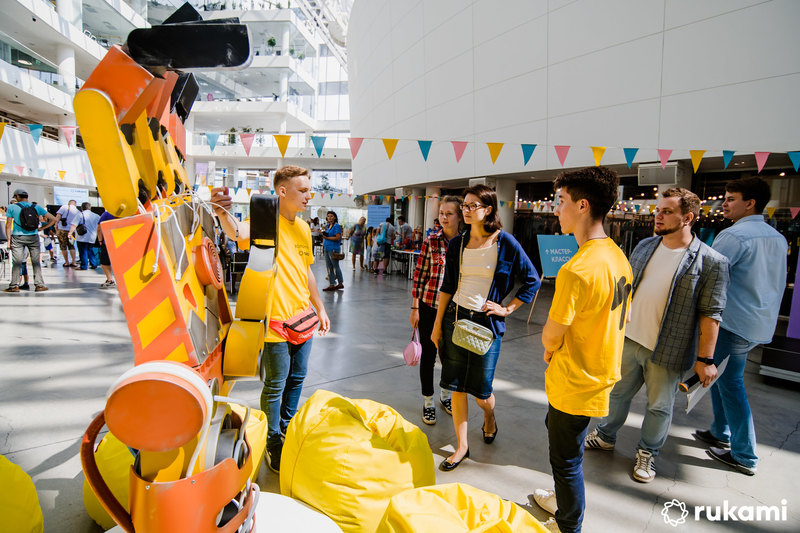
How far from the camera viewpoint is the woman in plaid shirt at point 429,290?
2951 millimetres

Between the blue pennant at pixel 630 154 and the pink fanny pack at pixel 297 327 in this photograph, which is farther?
the blue pennant at pixel 630 154

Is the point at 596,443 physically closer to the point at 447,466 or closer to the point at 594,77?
the point at 447,466

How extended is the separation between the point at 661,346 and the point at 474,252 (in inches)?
51.2

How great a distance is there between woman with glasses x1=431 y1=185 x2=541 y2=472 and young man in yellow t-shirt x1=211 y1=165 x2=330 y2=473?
888mm

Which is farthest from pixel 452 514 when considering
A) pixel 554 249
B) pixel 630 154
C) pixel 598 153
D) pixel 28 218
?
pixel 28 218

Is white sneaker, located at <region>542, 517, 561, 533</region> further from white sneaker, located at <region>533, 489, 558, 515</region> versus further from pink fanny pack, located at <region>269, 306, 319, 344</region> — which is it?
pink fanny pack, located at <region>269, 306, 319, 344</region>

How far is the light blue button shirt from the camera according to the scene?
2.58 metres

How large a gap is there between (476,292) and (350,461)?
3.96 ft

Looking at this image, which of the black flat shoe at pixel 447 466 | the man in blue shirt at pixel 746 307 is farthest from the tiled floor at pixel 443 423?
the man in blue shirt at pixel 746 307

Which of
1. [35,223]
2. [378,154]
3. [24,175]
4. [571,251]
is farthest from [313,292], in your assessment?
[24,175]

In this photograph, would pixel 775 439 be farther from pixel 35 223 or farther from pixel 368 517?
pixel 35 223

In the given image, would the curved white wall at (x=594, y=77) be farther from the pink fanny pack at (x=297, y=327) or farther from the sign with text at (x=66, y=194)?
the sign with text at (x=66, y=194)

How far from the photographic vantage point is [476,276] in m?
2.40

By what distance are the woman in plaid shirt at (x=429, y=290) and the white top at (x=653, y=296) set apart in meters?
1.31
